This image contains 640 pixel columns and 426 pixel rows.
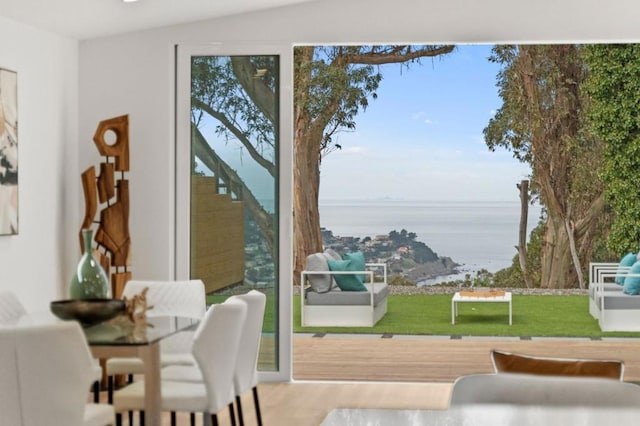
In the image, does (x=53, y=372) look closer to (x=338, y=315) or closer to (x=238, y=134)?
(x=238, y=134)

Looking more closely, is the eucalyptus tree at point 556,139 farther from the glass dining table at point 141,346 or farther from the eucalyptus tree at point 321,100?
the glass dining table at point 141,346

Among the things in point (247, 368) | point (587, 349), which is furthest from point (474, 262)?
point (247, 368)

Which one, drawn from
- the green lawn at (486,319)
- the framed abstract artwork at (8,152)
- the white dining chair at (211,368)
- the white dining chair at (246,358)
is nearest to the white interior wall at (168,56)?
the framed abstract artwork at (8,152)

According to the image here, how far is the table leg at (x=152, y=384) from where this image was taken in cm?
451

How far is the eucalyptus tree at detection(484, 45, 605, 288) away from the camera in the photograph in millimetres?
14750

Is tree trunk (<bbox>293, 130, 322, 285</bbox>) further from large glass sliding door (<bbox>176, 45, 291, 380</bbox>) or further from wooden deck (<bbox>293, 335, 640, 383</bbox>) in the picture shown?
large glass sliding door (<bbox>176, 45, 291, 380</bbox>)

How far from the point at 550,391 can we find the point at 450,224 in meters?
12.6

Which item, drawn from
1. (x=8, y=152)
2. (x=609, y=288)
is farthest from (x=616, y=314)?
(x=8, y=152)

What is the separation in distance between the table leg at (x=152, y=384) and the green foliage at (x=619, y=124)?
1075cm

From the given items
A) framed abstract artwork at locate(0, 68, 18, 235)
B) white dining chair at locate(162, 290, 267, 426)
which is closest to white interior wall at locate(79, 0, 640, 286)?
framed abstract artwork at locate(0, 68, 18, 235)

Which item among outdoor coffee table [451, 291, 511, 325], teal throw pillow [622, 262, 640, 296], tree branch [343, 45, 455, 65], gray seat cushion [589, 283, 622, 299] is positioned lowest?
outdoor coffee table [451, 291, 511, 325]

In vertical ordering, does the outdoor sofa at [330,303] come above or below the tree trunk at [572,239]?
below

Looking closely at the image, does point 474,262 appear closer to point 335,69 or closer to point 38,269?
point 335,69

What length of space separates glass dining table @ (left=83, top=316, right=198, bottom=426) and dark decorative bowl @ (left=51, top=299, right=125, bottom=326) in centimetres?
4
